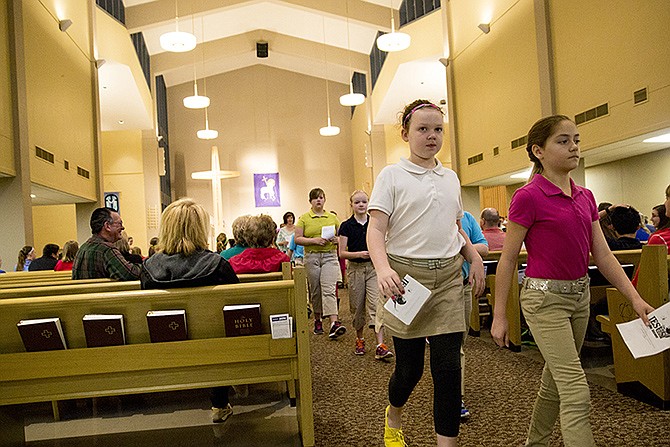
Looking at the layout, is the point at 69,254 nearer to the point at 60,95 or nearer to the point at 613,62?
the point at 60,95

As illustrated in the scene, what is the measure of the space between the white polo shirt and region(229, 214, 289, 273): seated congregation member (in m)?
2.12

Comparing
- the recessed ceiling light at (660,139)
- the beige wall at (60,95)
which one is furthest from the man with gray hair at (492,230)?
the beige wall at (60,95)

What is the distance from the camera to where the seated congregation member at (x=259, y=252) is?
4.33 meters

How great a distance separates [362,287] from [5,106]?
529 centimetres

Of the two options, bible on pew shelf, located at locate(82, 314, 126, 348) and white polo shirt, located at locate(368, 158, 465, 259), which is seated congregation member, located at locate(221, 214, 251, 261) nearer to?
bible on pew shelf, located at locate(82, 314, 126, 348)

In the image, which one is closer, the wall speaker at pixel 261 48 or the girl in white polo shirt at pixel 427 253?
the girl in white polo shirt at pixel 427 253

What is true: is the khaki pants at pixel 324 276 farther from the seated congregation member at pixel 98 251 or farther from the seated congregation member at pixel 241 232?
the seated congregation member at pixel 98 251

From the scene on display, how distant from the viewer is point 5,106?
7.57m

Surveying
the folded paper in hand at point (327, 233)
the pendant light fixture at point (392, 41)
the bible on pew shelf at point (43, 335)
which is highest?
the pendant light fixture at point (392, 41)

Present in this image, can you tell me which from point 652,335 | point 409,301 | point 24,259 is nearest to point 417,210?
point 409,301

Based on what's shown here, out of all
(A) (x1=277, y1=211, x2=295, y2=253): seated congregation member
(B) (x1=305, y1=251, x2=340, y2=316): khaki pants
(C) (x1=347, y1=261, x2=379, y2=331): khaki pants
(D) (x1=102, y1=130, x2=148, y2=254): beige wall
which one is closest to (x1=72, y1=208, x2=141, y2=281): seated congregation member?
(C) (x1=347, y1=261, x2=379, y2=331): khaki pants

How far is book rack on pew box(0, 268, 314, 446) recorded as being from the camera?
272 cm

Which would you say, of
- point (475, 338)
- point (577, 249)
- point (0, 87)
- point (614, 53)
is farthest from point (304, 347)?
point (0, 87)

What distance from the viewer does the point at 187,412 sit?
3.67m
